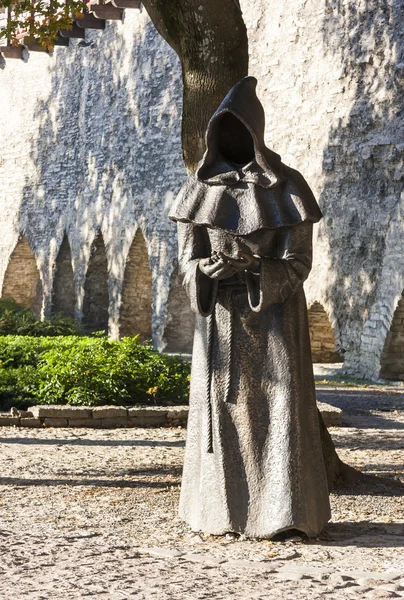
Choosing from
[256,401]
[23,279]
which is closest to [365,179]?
[256,401]

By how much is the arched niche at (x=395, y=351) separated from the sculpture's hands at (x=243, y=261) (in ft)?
31.4

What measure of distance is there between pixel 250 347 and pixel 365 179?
35.3 feet

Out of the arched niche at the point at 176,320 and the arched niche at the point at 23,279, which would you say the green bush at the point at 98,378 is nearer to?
the arched niche at the point at 176,320

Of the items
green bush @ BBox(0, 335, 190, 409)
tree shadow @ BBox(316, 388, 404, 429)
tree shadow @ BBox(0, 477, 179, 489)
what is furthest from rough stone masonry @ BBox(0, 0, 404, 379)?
tree shadow @ BBox(0, 477, 179, 489)

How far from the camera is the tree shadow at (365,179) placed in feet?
49.1

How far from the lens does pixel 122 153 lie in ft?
74.7

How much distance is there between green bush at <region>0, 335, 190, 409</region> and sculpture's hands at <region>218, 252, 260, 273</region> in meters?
5.25

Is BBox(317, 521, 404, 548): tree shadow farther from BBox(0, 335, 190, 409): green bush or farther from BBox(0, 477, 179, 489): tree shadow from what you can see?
BBox(0, 335, 190, 409): green bush

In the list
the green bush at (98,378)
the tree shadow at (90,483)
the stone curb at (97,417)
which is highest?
the green bush at (98,378)

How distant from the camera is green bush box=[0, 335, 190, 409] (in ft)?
34.1

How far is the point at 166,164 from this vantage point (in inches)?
831

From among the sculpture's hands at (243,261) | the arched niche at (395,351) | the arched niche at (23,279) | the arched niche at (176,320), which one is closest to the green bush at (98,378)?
the arched niche at (395,351)

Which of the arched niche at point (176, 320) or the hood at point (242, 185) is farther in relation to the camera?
the arched niche at point (176, 320)

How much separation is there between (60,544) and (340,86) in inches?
478
